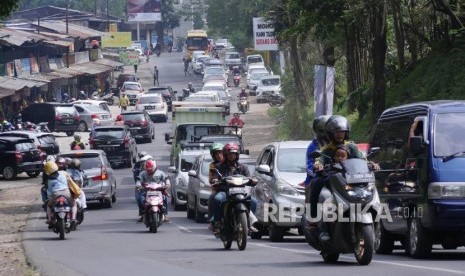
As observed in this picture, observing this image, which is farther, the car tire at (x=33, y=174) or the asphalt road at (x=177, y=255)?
the car tire at (x=33, y=174)

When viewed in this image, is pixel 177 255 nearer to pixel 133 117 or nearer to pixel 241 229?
pixel 241 229

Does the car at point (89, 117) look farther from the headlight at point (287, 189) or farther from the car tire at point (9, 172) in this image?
the headlight at point (287, 189)

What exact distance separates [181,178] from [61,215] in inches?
345

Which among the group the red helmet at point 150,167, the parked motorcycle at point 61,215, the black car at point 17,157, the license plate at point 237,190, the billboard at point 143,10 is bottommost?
the black car at point 17,157

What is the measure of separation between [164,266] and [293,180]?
5523 millimetres

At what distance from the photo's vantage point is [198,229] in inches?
1003

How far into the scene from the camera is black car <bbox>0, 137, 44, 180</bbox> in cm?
4469

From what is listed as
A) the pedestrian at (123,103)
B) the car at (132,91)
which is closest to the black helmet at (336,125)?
the pedestrian at (123,103)

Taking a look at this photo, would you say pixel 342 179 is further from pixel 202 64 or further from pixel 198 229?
pixel 202 64

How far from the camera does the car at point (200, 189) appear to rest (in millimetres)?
27594

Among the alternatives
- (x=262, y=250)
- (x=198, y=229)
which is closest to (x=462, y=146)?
(x=262, y=250)

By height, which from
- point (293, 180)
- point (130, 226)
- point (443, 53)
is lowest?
point (130, 226)

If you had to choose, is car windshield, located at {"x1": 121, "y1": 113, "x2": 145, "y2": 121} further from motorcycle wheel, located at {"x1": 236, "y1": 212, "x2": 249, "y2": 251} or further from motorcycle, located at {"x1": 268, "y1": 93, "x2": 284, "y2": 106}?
motorcycle wheel, located at {"x1": 236, "y1": 212, "x2": 249, "y2": 251}

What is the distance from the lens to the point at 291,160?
21.8 meters
